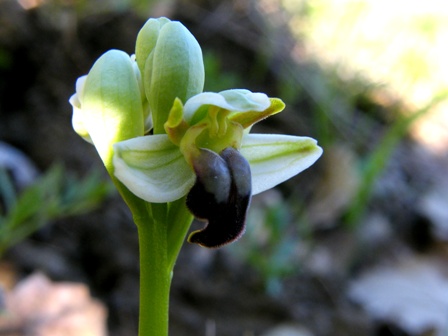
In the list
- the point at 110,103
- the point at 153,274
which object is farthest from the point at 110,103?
the point at 153,274

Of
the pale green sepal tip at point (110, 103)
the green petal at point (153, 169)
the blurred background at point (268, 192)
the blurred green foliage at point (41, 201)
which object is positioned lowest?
the blurred background at point (268, 192)

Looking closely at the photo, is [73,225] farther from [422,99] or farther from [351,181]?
[422,99]

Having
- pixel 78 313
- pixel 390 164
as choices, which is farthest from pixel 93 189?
pixel 390 164

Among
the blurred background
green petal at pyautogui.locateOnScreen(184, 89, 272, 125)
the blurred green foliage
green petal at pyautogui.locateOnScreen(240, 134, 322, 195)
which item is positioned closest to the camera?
green petal at pyautogui.locateOnScreen(184, 89, 272, 125)

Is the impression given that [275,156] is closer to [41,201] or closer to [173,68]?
[173,68]

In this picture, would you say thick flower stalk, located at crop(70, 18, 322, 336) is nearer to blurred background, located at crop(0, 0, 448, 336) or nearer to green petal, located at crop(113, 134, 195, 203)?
green petal, located at crop(113, 134, 195, 203)

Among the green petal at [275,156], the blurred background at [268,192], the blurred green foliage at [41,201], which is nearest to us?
the green petal at [275,156]

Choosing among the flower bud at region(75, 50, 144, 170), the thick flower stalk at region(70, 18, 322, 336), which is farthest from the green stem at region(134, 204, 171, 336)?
the flower bud at region(75, 50, 144, 170)

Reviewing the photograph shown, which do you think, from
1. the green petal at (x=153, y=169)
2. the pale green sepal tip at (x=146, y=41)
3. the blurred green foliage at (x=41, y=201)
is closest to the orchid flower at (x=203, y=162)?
the green petal at (x=153, y=169)

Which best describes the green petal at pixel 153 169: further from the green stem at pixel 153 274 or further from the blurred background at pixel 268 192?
the blurred background at pixel 268 192
